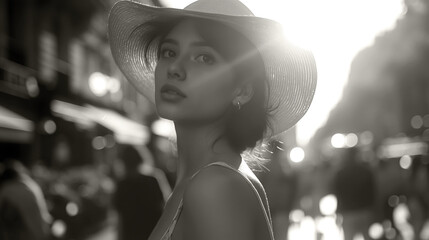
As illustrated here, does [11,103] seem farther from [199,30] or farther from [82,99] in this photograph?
[199,30]

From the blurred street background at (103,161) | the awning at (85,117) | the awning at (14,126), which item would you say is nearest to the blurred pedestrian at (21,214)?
the blurred street background at (103,161)

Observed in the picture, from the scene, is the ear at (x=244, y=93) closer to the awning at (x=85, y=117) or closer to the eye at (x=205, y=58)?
the eye at (x=205, y=58)

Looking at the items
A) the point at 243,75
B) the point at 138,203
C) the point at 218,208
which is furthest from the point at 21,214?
the point at 218,208

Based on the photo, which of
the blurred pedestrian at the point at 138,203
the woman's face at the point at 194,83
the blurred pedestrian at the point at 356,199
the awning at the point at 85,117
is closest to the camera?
the woman's face at the point at 194,83

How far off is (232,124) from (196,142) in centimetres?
13

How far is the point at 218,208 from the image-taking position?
2.22 meters

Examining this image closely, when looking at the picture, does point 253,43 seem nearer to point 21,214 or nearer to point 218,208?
point 218,208

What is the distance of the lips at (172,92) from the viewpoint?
2.61 metres

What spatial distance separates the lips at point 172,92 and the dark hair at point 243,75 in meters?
0.16

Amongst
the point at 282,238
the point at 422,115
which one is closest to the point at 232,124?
the point at 282,238

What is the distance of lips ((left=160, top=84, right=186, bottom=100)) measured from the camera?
2607 mm

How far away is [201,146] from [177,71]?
0.22 meters

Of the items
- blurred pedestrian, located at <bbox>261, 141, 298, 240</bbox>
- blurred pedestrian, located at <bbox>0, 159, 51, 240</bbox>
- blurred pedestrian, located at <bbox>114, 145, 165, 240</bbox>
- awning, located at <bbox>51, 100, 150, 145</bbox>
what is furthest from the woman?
awning, located at <bbox>51, 100, 150, 145</bbox>

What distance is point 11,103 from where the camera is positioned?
21.4m
